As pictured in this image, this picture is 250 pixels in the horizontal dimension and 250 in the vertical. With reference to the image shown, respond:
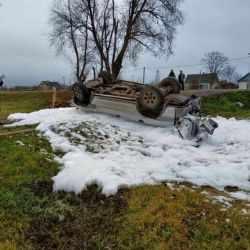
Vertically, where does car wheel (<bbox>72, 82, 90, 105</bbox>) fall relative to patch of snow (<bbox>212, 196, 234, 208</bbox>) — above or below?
above

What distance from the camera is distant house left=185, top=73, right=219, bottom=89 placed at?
232ft

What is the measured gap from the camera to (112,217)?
503 cm

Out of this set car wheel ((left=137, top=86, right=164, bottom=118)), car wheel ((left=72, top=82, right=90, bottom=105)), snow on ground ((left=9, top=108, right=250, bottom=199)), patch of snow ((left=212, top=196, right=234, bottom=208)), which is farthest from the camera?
car wheel ((left=72, top=82, right=90, bottom=105))

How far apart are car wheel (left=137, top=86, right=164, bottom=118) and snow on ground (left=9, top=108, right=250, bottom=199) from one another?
41 centimetres

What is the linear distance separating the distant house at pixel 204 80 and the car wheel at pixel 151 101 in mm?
59689

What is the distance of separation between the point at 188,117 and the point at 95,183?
4.07 meters

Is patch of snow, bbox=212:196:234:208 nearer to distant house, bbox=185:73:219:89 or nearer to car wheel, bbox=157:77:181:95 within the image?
car wheel, bbox=157:77:181:95

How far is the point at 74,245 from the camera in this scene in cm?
438

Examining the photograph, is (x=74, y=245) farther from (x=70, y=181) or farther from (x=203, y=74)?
(x=203, y=74)

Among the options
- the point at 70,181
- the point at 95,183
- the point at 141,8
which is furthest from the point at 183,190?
the point at 141,8

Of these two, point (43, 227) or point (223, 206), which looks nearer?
point (43, 227)

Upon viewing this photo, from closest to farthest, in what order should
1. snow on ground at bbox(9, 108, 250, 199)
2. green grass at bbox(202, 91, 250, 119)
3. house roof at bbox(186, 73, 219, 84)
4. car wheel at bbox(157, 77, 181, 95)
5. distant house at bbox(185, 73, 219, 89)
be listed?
snow on ground at bbox(9, 108, 250, 199), car wheel at bbox(157, 77, 181, 95), green grass at bbox(202, 91, 250, 119), distant house at bbox(185, 73, 219, 89), house roof at bbox(186, 73, 219, 84)

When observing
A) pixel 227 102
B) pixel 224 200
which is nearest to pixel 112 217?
pixel 224 200

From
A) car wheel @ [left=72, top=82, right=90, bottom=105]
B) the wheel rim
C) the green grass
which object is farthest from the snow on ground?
the green grass
